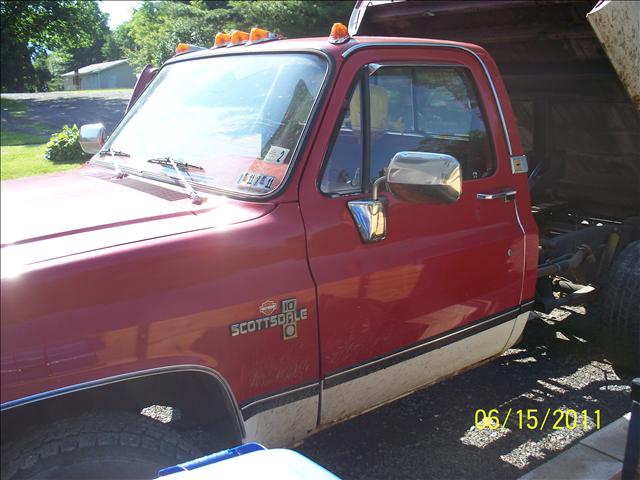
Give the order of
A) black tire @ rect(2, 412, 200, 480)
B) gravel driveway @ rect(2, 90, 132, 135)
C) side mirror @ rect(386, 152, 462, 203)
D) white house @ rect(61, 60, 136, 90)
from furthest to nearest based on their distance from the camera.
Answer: white house @ rect(61, 60, 136, 90)
gravel driveway @ rect(2, 90, 132, 135)
side mirror @ rect(386, 152, 462, 203)
black tire @ rect(2, 412, 200, 480)

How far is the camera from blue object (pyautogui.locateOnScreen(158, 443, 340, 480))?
4.86ft

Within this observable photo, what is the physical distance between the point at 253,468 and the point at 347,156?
1.48m

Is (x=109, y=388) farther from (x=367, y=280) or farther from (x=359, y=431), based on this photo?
(x=359, y=431)

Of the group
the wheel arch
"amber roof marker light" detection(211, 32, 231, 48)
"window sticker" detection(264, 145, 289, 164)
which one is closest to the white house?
"amber roof marker light" detection(211, 32, 231, 48)

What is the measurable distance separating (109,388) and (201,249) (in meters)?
0.54

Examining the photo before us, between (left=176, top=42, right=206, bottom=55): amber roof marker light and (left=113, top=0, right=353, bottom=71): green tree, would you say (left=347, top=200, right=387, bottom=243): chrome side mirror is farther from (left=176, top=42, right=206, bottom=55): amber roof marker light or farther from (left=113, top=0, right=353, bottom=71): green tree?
(left=113, top=0, right=353, bottom=71): green tree

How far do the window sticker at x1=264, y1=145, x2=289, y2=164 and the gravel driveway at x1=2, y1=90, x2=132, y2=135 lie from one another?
49.4 feet

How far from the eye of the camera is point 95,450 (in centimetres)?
200

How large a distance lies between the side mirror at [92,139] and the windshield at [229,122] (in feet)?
0.96

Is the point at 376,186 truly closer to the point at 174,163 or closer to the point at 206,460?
the point at 174,163

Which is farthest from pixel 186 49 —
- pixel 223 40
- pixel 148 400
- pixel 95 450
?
pixel 95 450

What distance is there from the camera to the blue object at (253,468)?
148cm

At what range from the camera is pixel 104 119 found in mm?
20812

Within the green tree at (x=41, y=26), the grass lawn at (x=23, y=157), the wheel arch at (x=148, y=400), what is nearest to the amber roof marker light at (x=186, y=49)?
the wheel arch at (x=148, y=400)
